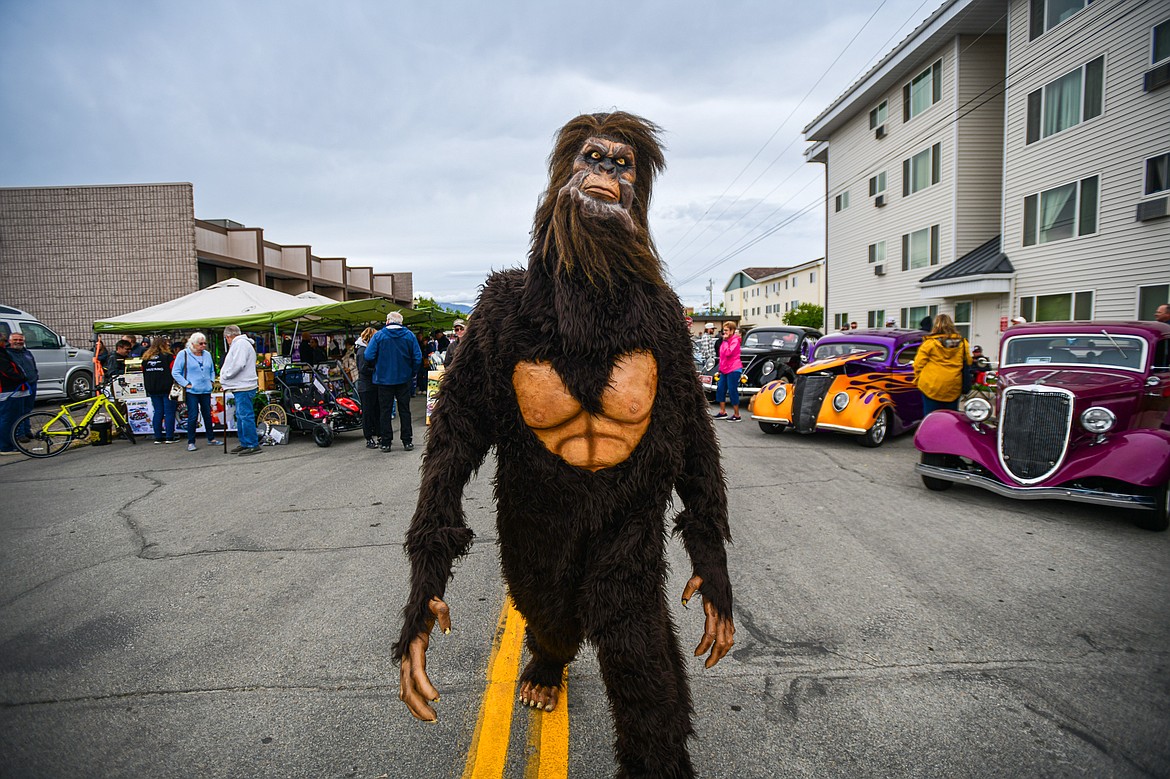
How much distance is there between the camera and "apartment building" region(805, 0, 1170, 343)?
12.6 metres

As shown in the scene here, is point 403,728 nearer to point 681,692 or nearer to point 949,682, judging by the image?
point 681,692

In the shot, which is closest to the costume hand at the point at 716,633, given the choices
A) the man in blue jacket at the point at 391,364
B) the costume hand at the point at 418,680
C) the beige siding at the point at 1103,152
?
the costume hand at the point at 418,680

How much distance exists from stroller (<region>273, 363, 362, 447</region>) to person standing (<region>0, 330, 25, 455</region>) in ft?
10.8

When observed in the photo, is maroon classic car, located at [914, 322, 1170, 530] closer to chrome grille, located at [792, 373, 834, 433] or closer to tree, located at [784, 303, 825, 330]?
chrome grille, located at [792, 373, 834, 433]

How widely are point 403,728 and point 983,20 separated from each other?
875 inches

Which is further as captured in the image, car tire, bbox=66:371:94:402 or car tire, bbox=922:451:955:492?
car tire, bbox=66:371:94:402

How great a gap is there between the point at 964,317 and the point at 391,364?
56.4ft

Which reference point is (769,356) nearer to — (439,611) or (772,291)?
(439,611)

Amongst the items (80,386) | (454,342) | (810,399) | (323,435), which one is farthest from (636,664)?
(80,386)

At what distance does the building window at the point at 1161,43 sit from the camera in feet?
38.7

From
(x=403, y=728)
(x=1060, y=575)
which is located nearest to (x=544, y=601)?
(x=403, y=728)

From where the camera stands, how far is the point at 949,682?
9.14 ft

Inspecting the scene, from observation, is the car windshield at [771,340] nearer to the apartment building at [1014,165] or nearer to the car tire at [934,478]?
the apartment building at [1014,165]

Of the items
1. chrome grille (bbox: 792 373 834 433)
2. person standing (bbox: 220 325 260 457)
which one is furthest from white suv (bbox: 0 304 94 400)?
chrome grille (bbox: 792 373 834 433)
